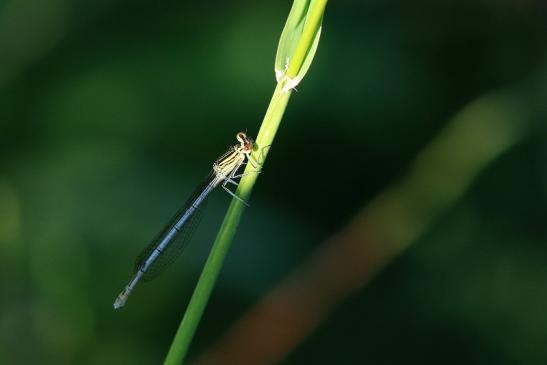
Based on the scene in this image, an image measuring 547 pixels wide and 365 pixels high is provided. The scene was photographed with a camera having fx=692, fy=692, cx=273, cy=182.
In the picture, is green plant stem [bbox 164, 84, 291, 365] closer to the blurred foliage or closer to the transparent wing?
the transparent wing

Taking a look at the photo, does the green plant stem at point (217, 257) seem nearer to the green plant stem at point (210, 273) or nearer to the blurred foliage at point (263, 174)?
the green plant stem at point (210, 273)

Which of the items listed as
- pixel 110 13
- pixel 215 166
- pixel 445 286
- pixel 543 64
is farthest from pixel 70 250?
pixel 543 64

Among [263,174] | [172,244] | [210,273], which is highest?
[263,174]

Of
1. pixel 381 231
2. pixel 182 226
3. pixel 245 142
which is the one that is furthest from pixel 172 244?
pixel 381 231

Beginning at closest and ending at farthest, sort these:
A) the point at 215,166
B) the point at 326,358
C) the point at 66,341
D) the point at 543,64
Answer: the point at 215,166, the point at 66,341, the point at 326,358, the point at 543,64

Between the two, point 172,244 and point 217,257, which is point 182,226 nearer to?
point 172,244

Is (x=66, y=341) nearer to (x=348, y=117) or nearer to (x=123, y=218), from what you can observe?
(x=123, y=218)
